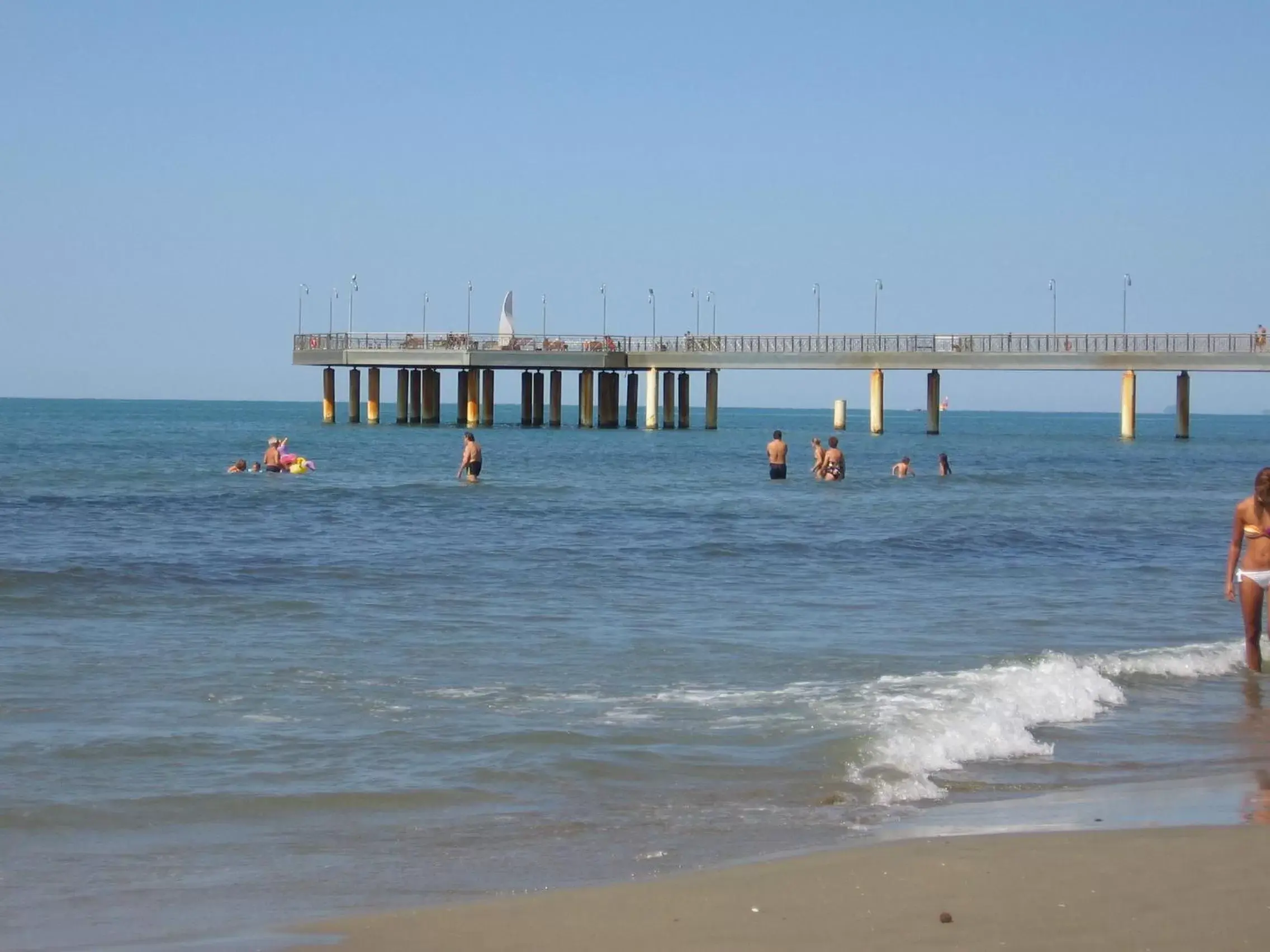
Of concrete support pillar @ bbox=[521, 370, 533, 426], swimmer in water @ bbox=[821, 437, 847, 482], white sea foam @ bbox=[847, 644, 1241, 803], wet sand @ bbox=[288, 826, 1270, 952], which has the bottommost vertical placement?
white sea foam @ bbox=[847, 644, 1241, 803]

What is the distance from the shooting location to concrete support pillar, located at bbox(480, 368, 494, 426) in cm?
7000

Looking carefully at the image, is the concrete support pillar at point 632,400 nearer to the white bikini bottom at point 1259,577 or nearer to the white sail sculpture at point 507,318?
the white sail sculpture at point 507,318

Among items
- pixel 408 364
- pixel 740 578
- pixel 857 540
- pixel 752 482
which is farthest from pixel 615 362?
pixel 740 578

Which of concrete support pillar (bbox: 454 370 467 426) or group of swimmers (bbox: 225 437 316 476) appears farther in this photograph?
concrete support pillar (bbox: 454 370 467 426)

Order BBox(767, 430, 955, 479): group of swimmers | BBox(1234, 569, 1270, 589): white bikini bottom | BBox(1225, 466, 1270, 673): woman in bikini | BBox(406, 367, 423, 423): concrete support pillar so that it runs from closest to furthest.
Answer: BBox(1225, 466, 1270, 673): woman in bikini → BBox(1234, 569, 1270, 589): white bikini bottom → BBox(767, 430, 955, 479): group of swimmers → BBox(406, 367, 423, 423): concrete support pillar

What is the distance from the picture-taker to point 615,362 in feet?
222

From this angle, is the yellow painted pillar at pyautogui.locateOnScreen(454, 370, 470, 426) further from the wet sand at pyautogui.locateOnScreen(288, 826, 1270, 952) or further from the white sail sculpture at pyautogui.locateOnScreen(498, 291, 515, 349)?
the wet sand at pyautogui.locateOnScreen(288, 826, 1270, 952)

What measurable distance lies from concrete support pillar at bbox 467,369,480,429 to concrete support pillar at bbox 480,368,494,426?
20 centimetres

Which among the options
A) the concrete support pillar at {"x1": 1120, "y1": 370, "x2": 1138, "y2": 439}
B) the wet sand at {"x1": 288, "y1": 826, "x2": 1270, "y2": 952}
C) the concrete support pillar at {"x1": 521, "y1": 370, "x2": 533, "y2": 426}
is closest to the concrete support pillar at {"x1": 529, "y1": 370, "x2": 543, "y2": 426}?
the concrete support pillar at {"x1": 521, "y1": 370, "x2": 533, "y2": 426}

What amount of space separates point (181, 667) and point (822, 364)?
5355cm

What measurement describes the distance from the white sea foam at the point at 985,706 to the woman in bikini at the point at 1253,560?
378 millimetres

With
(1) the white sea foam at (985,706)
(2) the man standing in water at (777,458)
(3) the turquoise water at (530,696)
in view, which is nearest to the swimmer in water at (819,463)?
(2) the man standing in water at (777,458)

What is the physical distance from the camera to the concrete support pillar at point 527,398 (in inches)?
2911

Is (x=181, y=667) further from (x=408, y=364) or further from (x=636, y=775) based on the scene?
(x=408, y=364)
